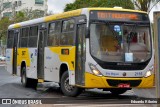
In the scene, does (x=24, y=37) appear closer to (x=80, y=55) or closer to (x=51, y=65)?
(x=51, y=65)

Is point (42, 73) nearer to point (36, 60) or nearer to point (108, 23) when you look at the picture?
point (36, 60)

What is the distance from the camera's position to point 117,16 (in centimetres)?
1463

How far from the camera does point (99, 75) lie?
1402cm

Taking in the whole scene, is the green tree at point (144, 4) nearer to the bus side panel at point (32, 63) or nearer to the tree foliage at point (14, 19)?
the bus side panel at point (32, 63)

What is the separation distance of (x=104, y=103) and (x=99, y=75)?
95 cm

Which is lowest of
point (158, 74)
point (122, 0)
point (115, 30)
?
point (158, 74)

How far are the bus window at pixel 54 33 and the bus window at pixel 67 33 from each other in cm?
44

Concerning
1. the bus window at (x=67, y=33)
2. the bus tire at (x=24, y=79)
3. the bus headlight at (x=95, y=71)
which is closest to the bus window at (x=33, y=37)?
the bus tire at (x=24, y=79)

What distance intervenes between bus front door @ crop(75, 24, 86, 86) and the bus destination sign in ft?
1.77

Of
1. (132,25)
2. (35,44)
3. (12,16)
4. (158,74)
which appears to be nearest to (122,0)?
(35,44)

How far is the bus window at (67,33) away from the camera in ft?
51.0

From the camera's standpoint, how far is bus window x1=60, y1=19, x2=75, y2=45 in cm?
Result: 1554

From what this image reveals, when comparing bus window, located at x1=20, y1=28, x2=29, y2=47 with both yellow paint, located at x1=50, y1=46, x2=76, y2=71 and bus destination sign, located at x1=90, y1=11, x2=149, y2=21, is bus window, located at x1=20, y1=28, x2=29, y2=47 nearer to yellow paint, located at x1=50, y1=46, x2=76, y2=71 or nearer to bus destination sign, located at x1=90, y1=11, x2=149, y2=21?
yellow paint, located at x1=50, y1=46, x2=76, y2=71

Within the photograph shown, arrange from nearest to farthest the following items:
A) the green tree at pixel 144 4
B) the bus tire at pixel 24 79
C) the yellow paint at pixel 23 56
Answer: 1. the yellow paint at pixel 23 56
2. the bus tire at pixel 24 79
3. the green tree at pixel 144 4
